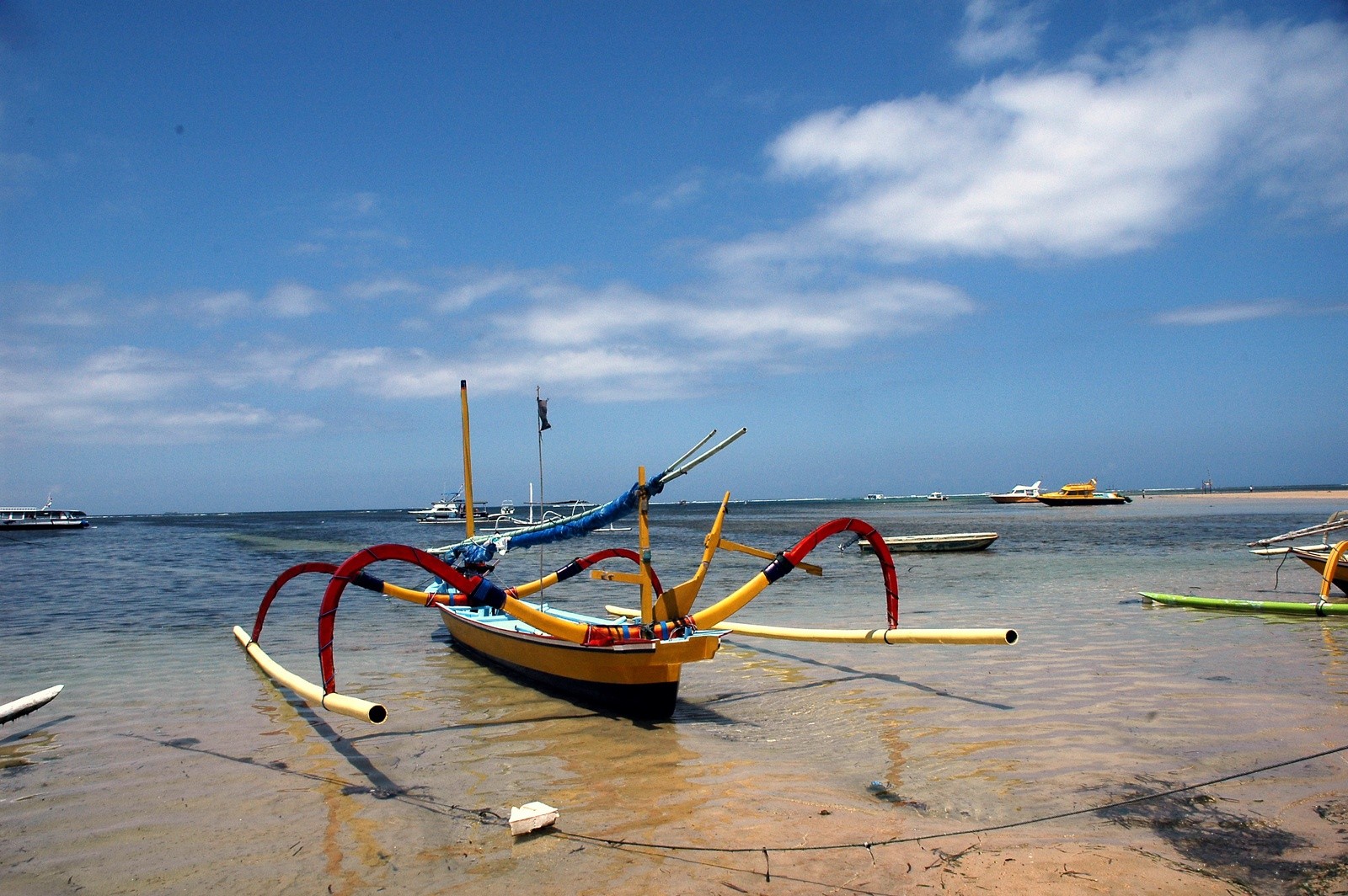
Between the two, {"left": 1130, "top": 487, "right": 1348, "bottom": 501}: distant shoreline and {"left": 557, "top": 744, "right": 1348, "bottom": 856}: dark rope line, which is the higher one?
{"left": 557, "top": 744, "right": 1348, "bottom": 856}: dark rope line

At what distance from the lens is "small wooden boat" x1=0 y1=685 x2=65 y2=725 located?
800cm

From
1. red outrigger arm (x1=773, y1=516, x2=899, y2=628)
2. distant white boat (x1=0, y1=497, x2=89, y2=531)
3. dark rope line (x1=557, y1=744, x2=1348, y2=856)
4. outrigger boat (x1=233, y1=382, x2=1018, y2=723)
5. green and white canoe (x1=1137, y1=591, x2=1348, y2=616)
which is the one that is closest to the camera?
dark rope line (x1=557, y1=744, x2=1348, y2=856)

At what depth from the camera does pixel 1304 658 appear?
9.79m

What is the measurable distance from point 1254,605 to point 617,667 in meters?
12.2

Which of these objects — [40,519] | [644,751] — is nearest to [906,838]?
[644,751]

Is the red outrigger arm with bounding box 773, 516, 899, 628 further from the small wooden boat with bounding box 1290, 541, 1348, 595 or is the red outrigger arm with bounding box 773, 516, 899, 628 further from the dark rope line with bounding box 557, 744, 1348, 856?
the small wooden boat with bounding box 1290, 541, 1348, 595

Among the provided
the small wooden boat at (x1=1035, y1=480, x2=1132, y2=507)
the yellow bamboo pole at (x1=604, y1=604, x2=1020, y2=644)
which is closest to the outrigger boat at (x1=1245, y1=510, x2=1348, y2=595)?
the yellow bamboo pole at (x1=604, y1=604, x2=1020, y2=644)

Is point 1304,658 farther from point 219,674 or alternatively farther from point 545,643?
point 219,674

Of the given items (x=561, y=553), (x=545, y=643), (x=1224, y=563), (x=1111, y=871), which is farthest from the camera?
(x=561, y=553)

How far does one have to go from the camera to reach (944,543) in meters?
29.4

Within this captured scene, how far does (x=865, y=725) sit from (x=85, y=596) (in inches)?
819

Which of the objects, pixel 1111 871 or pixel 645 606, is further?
pixel 645 606

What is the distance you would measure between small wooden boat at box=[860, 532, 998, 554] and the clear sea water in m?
14.6

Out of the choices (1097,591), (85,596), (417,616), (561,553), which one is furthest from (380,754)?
(561,553)
